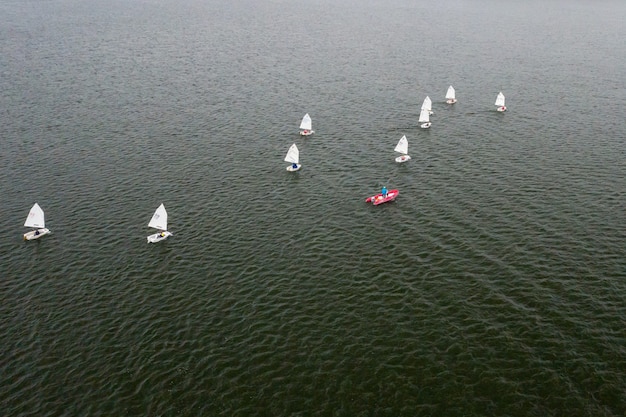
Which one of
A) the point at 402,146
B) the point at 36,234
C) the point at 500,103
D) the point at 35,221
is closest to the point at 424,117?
the point at 402,146

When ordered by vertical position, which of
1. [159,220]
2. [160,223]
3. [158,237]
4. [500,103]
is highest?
[500,103]

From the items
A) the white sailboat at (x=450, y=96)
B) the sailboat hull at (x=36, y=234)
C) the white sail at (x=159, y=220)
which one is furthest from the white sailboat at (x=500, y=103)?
the sailboat hull at (x=36, y=234)

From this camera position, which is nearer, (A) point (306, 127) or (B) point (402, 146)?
(B) point (402, 146)

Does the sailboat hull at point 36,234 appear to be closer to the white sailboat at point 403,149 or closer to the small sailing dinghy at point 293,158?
the small sailing dinghy at point 293,158

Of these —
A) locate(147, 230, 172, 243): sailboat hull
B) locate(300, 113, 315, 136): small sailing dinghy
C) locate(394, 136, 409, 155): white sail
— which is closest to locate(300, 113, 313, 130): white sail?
locate(300, 113, 315, 136): small sailing dinghy

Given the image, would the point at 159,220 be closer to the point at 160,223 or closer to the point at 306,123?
the point at 160,223

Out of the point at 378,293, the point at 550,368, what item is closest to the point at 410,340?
the point at 378,293

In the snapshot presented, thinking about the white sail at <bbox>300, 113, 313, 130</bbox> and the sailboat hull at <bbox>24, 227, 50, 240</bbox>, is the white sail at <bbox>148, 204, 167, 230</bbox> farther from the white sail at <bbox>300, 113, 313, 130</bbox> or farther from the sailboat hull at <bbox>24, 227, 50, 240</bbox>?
the white sail at <bbox>300, 113, 313, 130</bbox>
